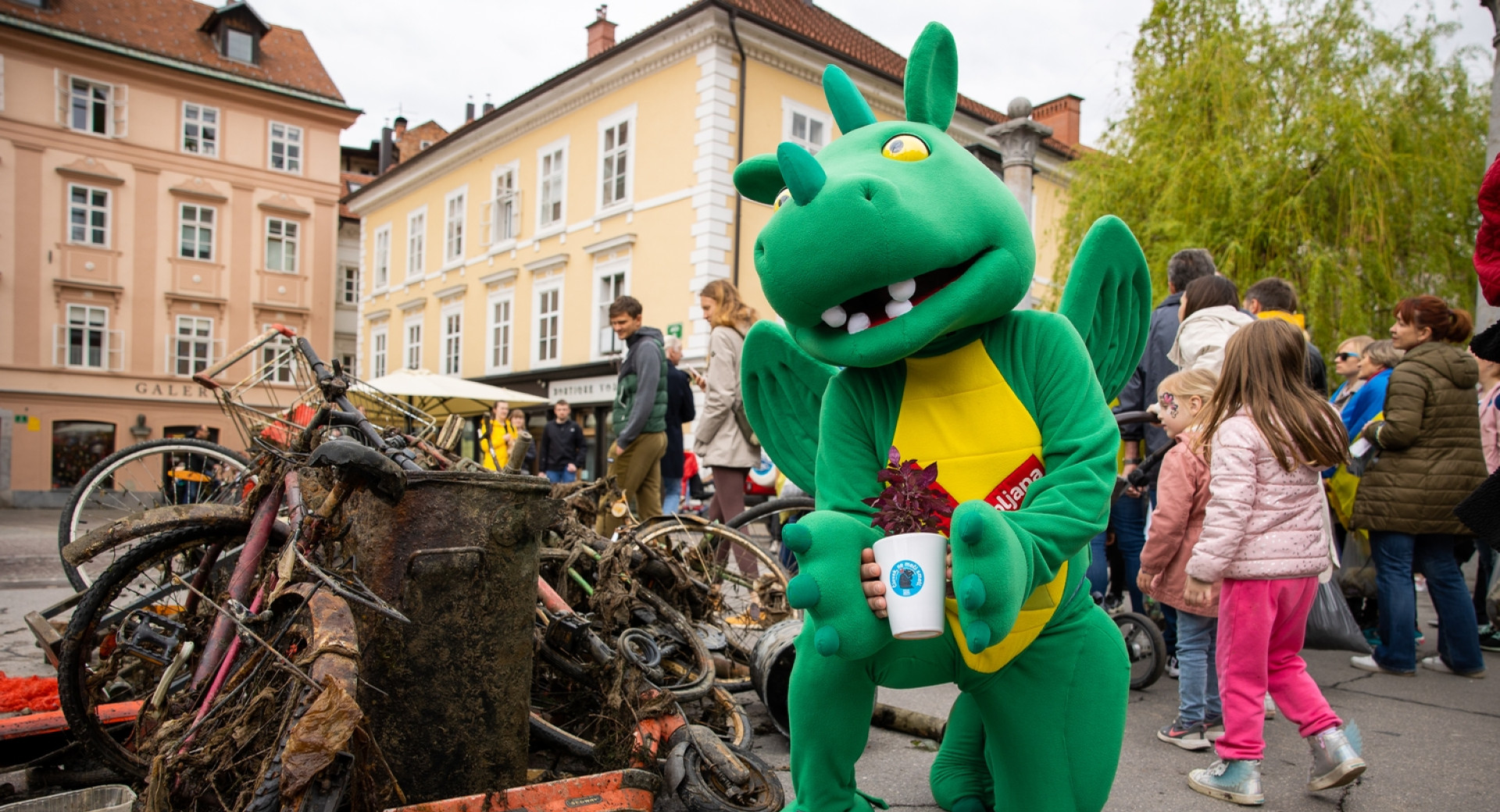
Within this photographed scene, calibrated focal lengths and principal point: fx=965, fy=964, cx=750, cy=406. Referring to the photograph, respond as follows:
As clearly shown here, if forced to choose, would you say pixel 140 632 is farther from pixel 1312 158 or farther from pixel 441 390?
pixel 1312 158

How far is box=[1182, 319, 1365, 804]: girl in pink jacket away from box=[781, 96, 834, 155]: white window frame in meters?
16.0

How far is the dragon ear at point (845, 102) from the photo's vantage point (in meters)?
2.21

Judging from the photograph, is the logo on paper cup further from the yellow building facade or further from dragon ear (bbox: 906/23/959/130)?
the yellow building facade

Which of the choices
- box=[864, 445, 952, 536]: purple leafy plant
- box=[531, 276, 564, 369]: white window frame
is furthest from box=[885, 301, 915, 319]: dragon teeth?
box=[531, 276, 564, 369]: white window frame

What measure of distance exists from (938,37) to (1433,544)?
4.11 metres

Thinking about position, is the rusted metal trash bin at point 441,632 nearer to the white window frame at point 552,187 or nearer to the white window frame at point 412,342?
the white window frame at point 552,187

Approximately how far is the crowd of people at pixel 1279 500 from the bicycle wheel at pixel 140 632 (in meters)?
3.13

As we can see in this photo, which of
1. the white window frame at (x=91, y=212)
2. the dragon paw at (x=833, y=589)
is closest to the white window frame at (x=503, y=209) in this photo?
the white window frame at (x=91, y=212)

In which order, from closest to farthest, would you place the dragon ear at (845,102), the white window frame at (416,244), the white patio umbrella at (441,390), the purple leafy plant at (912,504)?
the purple leafy plant at (912,504) → the dragon ear at (845,102) → the white patio umbrella at (441,390) → the white window frame at (416,244)

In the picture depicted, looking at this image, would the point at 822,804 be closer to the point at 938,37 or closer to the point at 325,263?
the point at 938,37

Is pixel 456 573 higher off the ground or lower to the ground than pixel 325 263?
lower

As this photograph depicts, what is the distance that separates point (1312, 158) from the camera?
1236 cm

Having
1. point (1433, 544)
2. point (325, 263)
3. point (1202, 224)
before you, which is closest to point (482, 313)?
point (325, 263)

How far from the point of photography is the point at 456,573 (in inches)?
94.7
